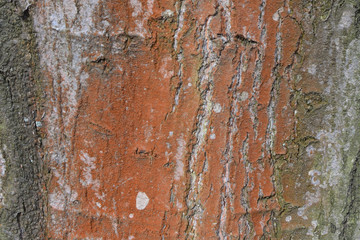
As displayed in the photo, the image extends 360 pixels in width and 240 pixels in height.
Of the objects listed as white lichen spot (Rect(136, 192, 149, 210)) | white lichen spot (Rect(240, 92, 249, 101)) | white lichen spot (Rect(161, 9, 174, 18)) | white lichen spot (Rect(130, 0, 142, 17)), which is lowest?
white lichen spot (Rect(136, 192, 149, 210))

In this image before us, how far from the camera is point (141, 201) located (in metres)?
0.85

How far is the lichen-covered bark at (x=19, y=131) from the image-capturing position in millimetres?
854

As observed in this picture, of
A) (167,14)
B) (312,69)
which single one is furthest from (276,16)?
(167,14)

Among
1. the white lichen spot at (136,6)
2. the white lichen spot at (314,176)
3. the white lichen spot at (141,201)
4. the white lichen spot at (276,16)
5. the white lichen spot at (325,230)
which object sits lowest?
the white lichen spot at (325,230)

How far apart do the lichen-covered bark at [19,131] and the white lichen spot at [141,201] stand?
33 cm

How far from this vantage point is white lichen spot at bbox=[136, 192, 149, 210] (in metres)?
0.85

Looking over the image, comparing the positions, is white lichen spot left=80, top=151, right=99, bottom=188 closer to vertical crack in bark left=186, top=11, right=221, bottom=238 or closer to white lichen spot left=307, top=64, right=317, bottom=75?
vertical crack in bark left=186, top=11, right=221, bottom=238

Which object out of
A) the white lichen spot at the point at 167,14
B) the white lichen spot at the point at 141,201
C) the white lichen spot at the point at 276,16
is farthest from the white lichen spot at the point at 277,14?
the white lichen spot at the point at 141,201

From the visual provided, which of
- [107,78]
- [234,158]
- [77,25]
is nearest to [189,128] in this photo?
[234,158]

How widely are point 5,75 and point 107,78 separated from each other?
0.33 m

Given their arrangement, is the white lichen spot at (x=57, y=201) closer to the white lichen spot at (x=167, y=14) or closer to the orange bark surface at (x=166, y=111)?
the orange bark surface at (x=166, y=111)

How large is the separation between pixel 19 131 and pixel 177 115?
50 centimetres

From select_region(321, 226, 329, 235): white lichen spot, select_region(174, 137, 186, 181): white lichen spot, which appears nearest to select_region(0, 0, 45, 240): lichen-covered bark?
select_region(174, 137, 186, 181): white lichen spot

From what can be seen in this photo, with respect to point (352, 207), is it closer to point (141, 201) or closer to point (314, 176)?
point (314, 176)
